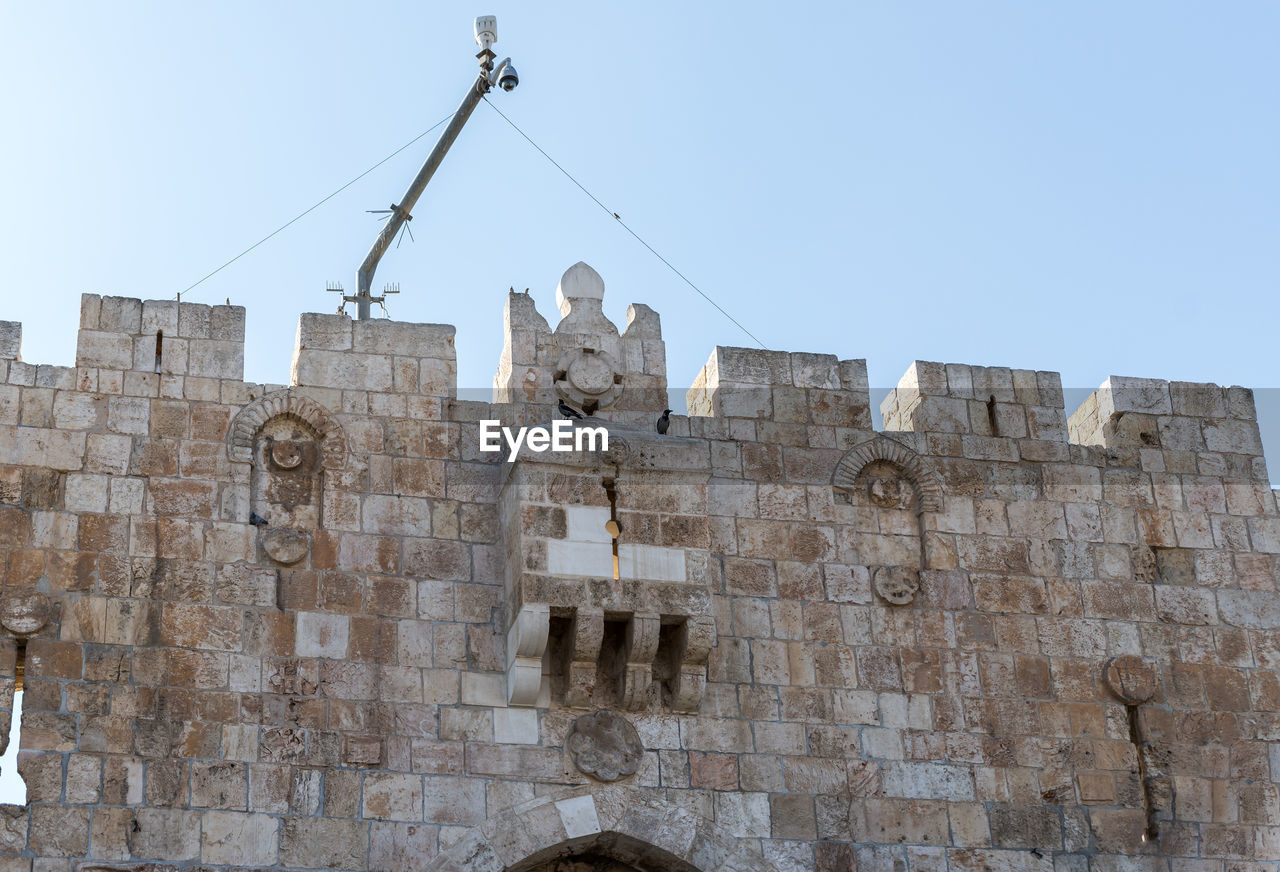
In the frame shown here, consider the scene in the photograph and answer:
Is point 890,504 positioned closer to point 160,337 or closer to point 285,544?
point 285,544

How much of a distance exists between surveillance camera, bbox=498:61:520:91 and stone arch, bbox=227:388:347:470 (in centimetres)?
272

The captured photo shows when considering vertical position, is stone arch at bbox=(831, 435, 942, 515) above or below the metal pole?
below

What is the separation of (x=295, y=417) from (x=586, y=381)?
5.97 feet

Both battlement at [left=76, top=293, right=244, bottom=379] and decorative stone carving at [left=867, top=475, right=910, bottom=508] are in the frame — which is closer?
battlement at [left=76, top=293, right=244, bottom=379]

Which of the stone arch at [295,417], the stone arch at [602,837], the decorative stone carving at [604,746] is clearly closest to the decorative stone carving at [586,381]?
the stone arch at [295,417]

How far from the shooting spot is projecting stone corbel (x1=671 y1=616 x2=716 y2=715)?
11398mm

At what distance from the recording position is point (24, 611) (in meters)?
10.9

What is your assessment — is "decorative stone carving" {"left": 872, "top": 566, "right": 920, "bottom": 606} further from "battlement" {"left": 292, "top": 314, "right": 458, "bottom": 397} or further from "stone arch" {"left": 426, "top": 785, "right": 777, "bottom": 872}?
"battlement" {"left": 292, "top": 314, "right": 458, "bottom": 397}

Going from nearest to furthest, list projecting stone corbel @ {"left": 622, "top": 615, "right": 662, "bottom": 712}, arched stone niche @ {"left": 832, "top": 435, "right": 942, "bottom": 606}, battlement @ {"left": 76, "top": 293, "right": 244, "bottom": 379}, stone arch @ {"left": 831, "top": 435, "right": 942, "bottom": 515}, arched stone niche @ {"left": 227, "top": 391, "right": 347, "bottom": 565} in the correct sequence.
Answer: projecting stone corbel @ {"left": 622, "top": 615, "right": 662, "bottom": 712} → arched stone niche @ {"left": 227, "top": 391, "right": 347, "bottom": 565} → battlement @ {"left": 76, "top": 293, "right": 244, "bottom": 379} → arched stone niche @ {"left": 832, "top": 435, "right": 942, "bottom": 606} → stone arch @ {"left": 831, "top": 435, "right": 942, "bottom": 515}

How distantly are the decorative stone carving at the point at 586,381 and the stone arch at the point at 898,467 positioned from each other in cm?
153

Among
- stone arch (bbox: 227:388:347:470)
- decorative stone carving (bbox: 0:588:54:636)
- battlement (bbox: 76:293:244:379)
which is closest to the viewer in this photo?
decorative stone carving (bbox: 0:588:54:636)

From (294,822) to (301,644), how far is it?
104 cm

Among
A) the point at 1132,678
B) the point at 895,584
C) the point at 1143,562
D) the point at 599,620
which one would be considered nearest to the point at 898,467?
the point at 895,584

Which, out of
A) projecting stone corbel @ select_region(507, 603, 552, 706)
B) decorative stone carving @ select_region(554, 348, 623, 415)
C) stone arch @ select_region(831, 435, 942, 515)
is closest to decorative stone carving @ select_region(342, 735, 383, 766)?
projecting stone corbel @ select_region(507, 603, 552, 706)
